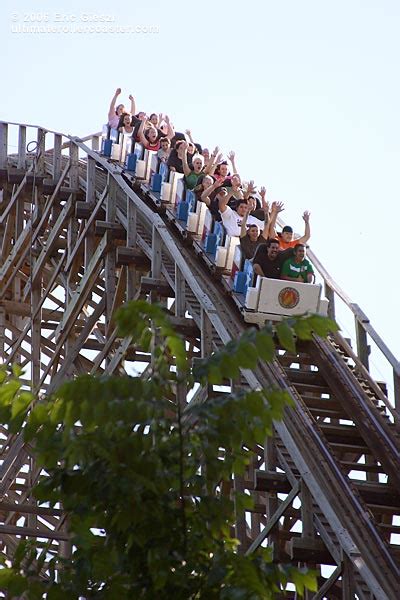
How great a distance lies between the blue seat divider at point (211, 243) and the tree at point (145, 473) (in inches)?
411

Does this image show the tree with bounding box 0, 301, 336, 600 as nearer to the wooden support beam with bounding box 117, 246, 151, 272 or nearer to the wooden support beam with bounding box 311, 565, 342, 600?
the wooden support beam with bounding box 311, 565, 342, 600

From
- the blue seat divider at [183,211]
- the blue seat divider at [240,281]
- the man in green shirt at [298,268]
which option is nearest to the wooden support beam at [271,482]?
the blue seat divider at [240,281]

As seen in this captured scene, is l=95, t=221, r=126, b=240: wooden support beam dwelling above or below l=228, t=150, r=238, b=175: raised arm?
below

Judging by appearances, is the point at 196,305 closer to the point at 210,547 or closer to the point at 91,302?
the point at 91,302

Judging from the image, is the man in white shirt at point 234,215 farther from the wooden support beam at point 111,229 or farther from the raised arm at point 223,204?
the wooden support beam at point 111,229

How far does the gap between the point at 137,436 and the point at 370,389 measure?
8.85 metres

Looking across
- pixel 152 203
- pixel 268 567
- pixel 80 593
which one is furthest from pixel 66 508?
pixel 152 203

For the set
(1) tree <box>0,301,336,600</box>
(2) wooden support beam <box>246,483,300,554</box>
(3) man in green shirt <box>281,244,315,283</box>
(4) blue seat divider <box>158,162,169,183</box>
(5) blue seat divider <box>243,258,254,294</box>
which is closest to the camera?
(1) tree <box>0,301,336,600</box>

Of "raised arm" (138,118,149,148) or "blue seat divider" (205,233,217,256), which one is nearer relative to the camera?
"blue seat divider" (205,233,217,256)

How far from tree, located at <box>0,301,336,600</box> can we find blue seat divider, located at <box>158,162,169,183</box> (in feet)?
43.1

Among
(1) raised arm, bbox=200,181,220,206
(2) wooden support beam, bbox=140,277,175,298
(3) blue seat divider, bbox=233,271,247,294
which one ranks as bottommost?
(2) wooden support beam, bbox=140,277,175,298

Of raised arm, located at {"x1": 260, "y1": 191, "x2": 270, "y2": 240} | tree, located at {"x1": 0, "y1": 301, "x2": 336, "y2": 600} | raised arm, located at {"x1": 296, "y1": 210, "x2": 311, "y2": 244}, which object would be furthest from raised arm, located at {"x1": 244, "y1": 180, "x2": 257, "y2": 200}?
tree, located at {"x1": 0, "y1": 301, "x2": 336, "y2": 600}

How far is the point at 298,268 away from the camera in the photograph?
16234mm

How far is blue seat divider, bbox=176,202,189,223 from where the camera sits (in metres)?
18.5
